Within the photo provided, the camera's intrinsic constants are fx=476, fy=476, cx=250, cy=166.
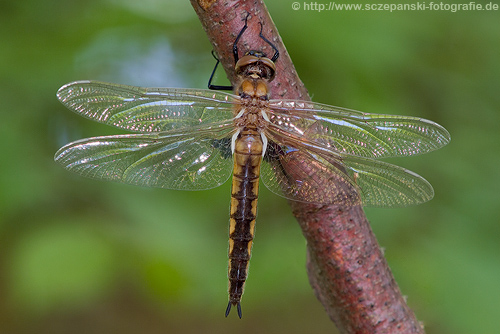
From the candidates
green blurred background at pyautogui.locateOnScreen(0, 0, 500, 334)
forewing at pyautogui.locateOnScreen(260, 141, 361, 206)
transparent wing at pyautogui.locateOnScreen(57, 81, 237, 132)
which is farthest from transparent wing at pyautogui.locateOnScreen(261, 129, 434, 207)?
green blurred background at pyautogui.locateOnScreen(0, 0, 500, 334)

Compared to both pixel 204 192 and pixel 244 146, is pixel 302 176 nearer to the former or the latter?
pixel 244 146

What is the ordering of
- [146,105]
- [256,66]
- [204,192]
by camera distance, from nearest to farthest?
[256,66] < [146,105] < [204,192]

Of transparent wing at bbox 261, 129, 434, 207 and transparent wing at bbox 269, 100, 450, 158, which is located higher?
transparent wing at bbox 269, 100, 450, 158

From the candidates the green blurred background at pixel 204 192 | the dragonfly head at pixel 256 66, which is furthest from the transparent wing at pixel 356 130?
the green blurred background at pixel 204 192

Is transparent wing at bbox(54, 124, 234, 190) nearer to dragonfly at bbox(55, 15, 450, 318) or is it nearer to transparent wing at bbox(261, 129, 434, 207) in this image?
dragonfly at bbox(55, 15, 450, 318)

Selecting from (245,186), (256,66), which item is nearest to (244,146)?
(245,186)

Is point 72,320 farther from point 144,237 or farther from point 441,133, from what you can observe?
point 441,133

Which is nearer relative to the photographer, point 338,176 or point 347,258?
point 347,258
